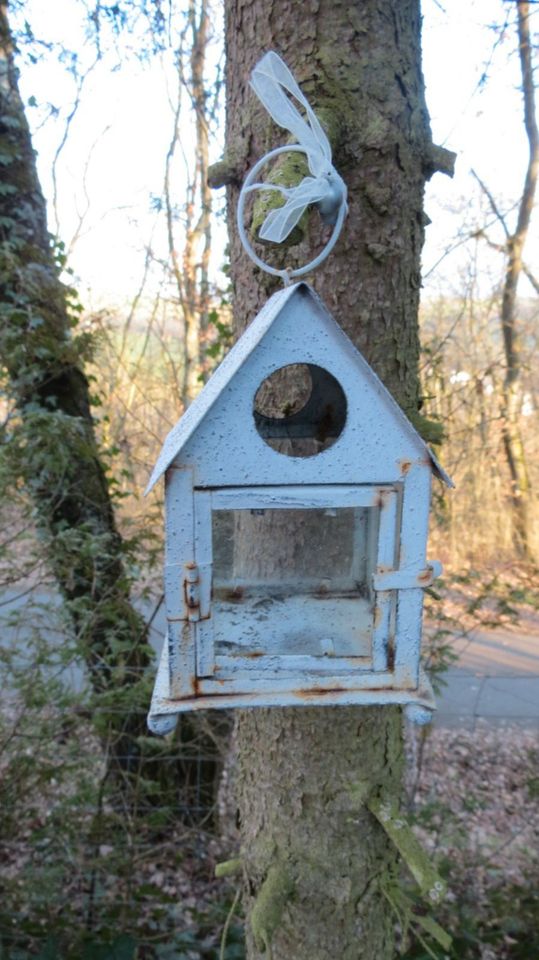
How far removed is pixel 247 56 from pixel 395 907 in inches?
80.4

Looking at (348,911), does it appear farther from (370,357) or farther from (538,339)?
(538,339)

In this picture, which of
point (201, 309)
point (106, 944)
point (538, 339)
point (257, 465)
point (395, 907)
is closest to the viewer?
point (257, 465)

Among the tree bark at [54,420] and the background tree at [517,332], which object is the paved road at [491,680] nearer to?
the tree bark at [54,420]

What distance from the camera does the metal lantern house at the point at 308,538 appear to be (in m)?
1.02

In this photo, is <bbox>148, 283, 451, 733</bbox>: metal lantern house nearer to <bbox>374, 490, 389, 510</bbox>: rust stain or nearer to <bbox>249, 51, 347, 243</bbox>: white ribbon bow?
<bbox>374, 490, 389, 510</bbox>: rust stain

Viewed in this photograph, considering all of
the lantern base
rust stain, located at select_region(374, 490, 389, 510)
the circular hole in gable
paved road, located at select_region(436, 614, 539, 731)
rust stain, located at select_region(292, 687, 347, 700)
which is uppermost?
the circular hole in gable

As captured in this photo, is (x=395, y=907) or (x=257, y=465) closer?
(x=257, y=465)

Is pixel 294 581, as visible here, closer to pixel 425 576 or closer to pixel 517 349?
pixel 425 576

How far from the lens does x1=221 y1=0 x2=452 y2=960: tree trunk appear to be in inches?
54.2

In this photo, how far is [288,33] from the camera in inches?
55.2

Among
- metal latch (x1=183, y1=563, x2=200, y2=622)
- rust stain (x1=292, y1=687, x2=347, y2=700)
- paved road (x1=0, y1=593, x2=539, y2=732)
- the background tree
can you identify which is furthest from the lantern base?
the background tree

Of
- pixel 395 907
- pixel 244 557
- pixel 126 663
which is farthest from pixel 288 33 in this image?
pixel 126 663

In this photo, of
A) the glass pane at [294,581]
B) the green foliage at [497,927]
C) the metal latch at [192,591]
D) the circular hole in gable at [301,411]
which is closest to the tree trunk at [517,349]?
the green foliage at [497,927]

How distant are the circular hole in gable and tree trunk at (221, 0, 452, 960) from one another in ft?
0.58
